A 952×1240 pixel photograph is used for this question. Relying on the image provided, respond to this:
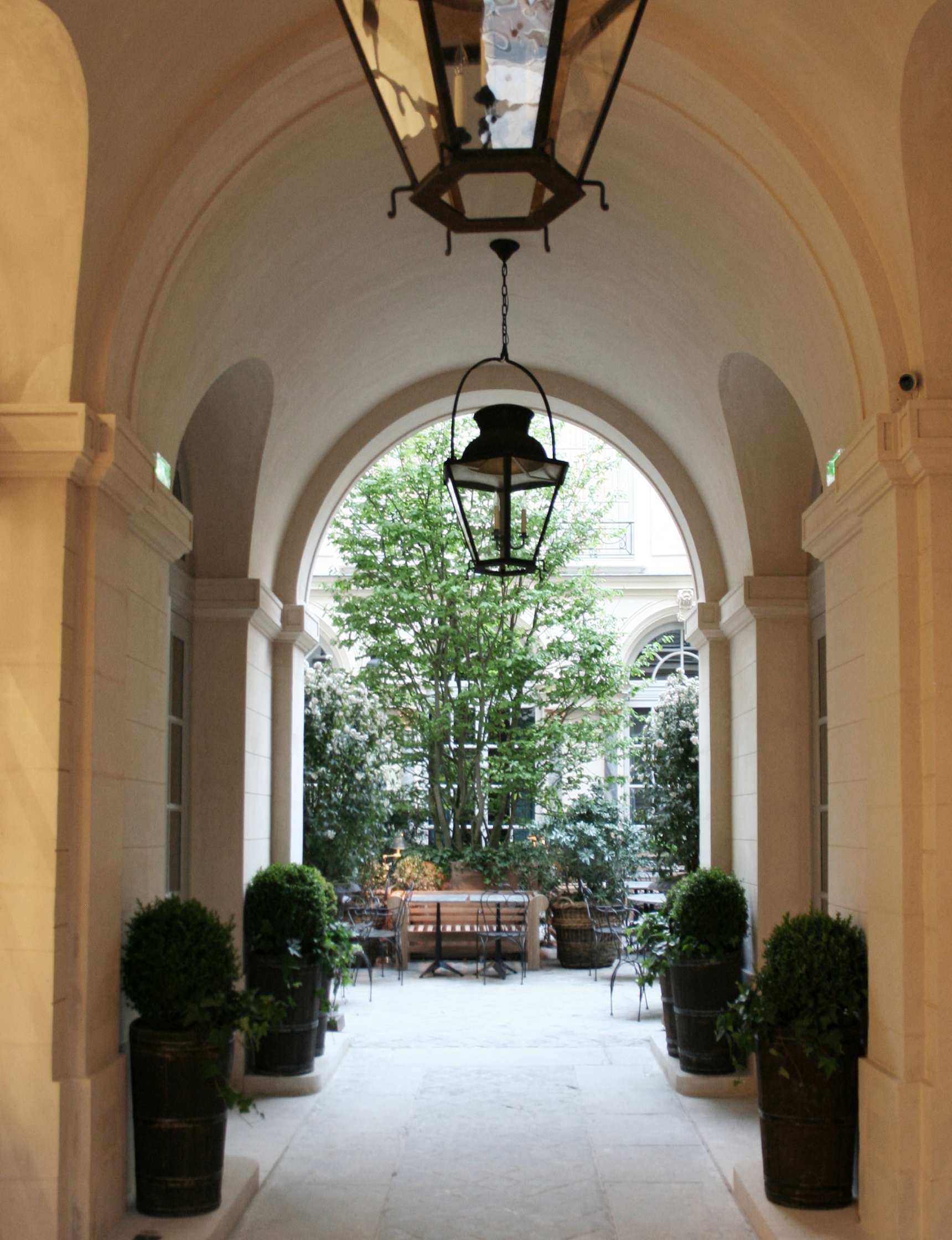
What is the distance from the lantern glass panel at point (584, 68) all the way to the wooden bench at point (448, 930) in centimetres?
1152

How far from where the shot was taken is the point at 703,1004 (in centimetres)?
749

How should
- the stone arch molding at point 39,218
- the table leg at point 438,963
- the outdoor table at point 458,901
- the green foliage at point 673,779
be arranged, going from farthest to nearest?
the table leg at point 438,963
the outdoor table at point 458,901
the green foliage at point 673,779
the stone arch molding at point 39,218

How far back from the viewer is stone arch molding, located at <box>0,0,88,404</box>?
14.3 ft

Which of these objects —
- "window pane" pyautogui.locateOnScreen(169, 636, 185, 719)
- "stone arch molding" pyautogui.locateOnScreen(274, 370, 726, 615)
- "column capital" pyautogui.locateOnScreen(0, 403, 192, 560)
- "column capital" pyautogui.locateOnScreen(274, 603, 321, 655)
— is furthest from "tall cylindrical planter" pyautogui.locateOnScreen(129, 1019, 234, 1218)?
"stone arch molding" pyautogui.locateOnScreen(274, 370, 726, 615)

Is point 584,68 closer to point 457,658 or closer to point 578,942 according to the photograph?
point 578,942

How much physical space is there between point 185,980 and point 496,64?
12.7 feet

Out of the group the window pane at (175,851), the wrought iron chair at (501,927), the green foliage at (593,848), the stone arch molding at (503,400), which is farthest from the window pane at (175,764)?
the green foliage at (593,848)

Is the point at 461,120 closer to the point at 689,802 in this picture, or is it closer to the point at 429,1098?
the point at 429,1098

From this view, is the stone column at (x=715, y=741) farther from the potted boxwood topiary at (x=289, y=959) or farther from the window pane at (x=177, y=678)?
the window pane at (x=177, y=678)

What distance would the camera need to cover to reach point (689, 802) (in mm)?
11906

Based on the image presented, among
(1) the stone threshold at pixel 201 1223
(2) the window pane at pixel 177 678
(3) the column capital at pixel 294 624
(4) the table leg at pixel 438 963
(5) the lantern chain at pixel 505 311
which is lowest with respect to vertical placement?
(4) the table leg at pixel 438 963

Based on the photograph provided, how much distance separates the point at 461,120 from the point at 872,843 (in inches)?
139

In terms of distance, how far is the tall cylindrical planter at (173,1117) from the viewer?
498 cm

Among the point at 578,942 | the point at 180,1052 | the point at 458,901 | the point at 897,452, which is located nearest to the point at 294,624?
the point at 180,1052
